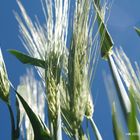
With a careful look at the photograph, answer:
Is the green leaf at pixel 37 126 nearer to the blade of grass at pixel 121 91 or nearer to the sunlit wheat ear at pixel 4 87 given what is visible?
the sunlit wheat ear at pixel 4 87

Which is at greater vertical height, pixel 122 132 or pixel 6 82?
pixel 6 82

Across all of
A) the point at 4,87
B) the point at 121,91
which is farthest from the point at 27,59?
the point at 121,91

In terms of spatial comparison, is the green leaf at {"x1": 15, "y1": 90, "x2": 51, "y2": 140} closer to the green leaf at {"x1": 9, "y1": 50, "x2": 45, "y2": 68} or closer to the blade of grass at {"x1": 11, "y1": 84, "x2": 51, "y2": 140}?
the blade of grass at {"x1": 11, "y1": 84, "x2": 51, "y2": 140}

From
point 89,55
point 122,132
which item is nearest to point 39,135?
point 89,55

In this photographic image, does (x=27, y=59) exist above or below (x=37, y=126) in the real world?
above

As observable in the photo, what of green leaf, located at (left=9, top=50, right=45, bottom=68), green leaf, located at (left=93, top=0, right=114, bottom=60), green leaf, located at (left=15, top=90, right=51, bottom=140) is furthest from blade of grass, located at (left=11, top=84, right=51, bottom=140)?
green leaf, located at (left=93, top=0, right=114, bottom=60)

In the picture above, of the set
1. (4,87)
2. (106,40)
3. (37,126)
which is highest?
(106,40)

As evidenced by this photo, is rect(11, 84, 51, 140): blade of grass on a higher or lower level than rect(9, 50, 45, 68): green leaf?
lower

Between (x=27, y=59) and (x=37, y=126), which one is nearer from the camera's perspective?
(x=37, y=126)

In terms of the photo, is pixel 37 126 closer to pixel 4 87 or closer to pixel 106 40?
pixel 4 87

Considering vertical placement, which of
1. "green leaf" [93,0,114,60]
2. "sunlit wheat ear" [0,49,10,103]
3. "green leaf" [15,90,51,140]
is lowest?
"green leaf" [15,90,51,140]

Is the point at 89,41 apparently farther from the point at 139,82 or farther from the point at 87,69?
the point at 139,82
